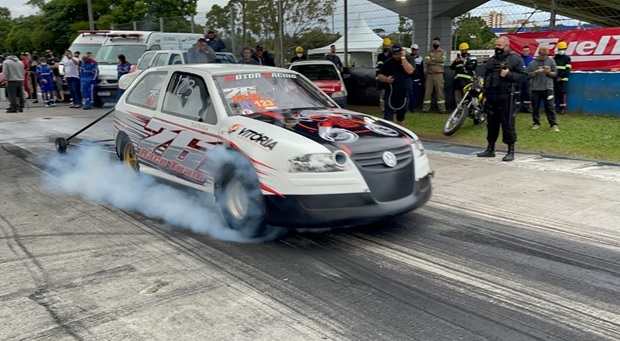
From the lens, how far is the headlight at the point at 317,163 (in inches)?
177

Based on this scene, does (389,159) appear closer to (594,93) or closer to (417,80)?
(594,93)

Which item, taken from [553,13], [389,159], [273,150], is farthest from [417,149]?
[553,13]

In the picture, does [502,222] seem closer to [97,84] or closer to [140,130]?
[140,130]

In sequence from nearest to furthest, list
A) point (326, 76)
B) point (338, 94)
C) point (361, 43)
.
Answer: point (338, 94)
point (326, 76)
point (361, 43)

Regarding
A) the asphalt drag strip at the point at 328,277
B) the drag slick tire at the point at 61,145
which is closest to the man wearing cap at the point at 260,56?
the drag slick tire at the point at 61,145

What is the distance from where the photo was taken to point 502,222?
18.1 feet

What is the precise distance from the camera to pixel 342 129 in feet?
16.4

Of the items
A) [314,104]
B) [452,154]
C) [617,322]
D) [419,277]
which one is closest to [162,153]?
[314,104]

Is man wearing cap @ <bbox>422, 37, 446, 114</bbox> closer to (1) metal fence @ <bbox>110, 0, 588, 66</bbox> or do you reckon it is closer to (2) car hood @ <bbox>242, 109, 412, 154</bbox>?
(1) metal fence @ <bbox>110, 0, 588, 66</bbox>

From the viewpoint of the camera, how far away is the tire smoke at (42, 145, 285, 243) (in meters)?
5.29

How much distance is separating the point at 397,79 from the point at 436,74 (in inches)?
151

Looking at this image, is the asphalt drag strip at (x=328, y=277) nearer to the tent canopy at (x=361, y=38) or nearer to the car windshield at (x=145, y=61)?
the car windshield at (x=145, y=61)

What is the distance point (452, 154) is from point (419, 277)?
18.2 feet

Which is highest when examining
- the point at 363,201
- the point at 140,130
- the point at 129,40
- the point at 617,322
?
the point at 129,40
